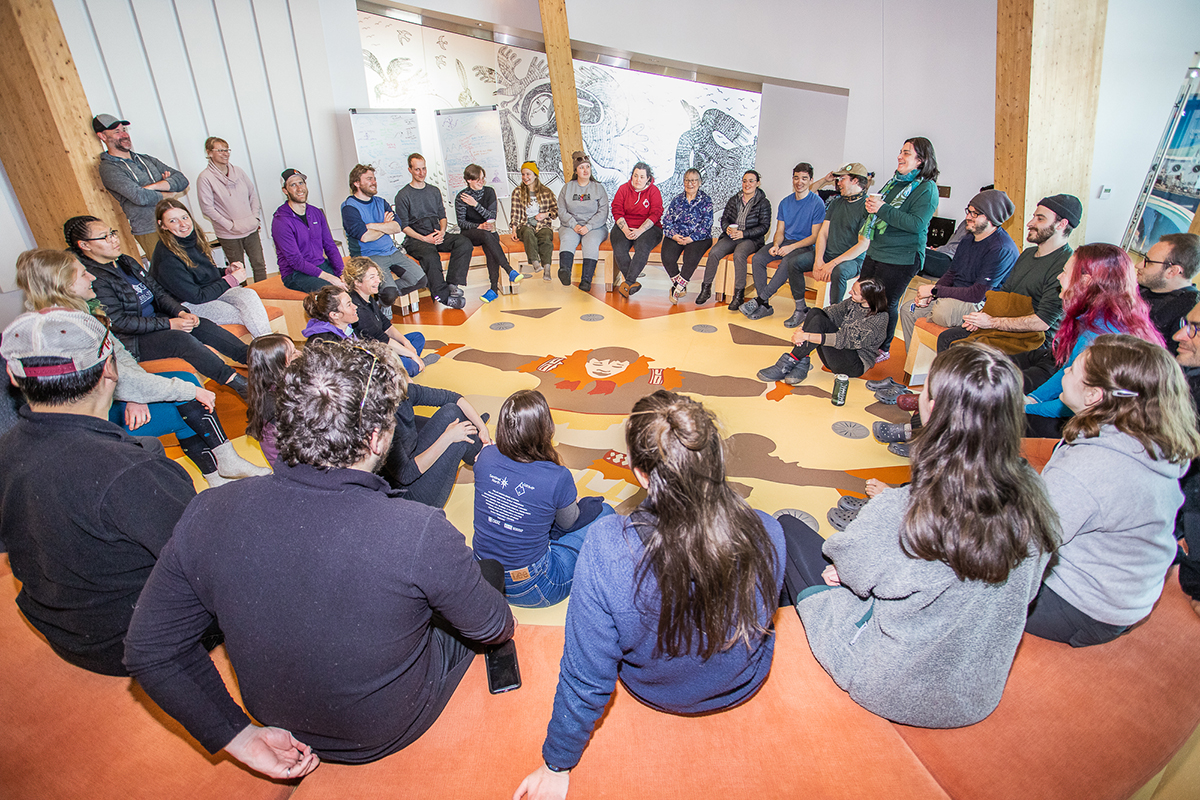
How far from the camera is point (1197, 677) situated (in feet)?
5.12

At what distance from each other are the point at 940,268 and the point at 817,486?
4049mm

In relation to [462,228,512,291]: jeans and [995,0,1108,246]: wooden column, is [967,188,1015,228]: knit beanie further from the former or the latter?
[462,228,512,291]: jeans

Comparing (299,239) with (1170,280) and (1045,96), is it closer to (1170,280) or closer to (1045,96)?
(1170,280)

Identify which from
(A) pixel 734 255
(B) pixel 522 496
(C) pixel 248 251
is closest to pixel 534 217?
(A) pixel 734 255

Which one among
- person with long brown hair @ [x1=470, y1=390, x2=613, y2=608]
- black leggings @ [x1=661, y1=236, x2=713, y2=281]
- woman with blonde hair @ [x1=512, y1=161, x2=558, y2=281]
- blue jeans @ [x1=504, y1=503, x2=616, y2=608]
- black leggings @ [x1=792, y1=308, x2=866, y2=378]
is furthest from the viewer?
woman with blonde hair @ [x1=512, y1=161, x2=558, y2=281]

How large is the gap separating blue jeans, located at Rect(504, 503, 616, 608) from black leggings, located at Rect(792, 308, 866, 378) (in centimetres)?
252

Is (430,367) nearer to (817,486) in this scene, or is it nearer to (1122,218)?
(817,486)

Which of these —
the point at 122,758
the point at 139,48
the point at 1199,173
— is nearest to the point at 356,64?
the point at 139,48

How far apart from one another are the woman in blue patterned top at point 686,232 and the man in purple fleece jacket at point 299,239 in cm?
332

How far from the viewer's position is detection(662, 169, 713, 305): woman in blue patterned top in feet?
19.1

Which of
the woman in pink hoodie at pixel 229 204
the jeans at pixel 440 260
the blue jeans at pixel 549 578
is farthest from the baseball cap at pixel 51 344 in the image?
the woman in pink hoodie at pixel 229 204

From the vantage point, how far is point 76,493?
1.22 metres

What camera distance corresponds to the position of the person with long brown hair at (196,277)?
3.50 meters

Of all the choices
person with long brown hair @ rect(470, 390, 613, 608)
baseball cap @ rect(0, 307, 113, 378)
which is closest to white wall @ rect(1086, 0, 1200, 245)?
person with long brown hair @ rect(470, 390, 613, 608)
